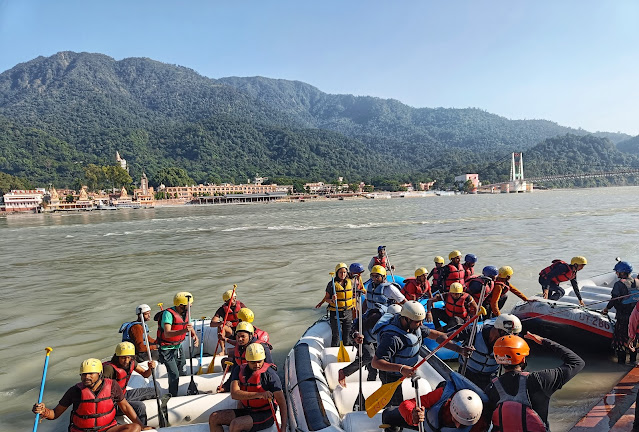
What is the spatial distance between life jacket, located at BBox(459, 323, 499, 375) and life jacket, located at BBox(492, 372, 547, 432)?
1.60 metres

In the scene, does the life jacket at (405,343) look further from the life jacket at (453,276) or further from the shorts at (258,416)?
the life jacket at (453,276)

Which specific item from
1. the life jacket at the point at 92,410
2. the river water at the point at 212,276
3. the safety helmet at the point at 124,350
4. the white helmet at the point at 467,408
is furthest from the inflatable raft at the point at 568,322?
the life jacket at the point at 92,410

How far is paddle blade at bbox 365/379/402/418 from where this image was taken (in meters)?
4.35

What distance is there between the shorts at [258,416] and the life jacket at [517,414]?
2541 millimetres

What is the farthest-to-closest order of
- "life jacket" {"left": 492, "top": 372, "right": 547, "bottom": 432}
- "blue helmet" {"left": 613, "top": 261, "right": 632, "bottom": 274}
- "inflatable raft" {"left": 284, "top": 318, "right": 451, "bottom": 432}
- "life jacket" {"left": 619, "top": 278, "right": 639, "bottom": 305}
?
"blue helmet" {"left": 613, "top": 261, "right": 632, "bottom": 274} < "life jacket" {"left": 619, "top": 278, "right": 639, "bottom": 305} < "inflatable raft" {"left": 284, "top": 318, "right": 451, "bottom": 432} < "life jacket" {"left": 492, "top": 372, "right": 547, "bottom": 432}

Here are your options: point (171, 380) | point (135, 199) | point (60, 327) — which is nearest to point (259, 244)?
point (60, 327)

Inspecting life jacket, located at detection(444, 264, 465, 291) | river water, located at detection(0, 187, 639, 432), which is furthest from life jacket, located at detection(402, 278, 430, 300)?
river water, located at detection(0, 187, 639, 432)

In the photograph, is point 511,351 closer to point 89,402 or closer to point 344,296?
point 89,402

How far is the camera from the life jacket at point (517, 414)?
10.7 ft

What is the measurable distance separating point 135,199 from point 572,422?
15213cm

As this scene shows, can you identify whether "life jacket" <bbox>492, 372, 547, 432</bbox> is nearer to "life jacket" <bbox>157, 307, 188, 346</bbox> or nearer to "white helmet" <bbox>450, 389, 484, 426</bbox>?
"white helmet" <bbox>450, 389, 484, 426</bbox>

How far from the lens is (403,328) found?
4809 mm

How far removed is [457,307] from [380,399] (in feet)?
11.3

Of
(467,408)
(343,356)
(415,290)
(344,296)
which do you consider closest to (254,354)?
(467,408)
